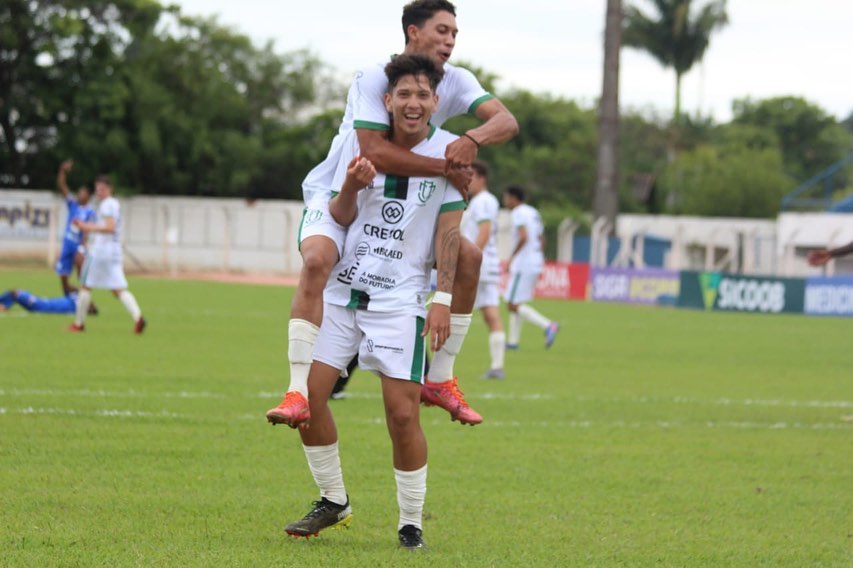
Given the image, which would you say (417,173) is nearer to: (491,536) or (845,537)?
(491,536)

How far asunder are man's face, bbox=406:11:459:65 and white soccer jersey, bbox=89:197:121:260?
12912mm

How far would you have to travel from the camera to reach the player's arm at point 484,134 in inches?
236

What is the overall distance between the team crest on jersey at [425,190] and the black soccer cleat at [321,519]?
1510 mm

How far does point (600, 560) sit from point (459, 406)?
1.05m

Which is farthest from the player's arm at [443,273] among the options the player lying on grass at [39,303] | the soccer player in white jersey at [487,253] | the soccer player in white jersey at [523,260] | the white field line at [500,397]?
the player lying on grass at [39,303]

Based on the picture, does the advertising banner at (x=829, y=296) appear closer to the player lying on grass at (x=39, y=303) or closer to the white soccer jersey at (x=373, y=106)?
the player lying on grass at (x=39, y=303)

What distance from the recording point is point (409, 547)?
6.03 metres

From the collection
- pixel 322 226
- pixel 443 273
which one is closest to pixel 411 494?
pixel 443 273

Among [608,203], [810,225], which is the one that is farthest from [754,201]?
[608,203]

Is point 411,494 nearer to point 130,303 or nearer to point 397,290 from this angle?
point 397,290

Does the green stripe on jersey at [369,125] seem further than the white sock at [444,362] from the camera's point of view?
No

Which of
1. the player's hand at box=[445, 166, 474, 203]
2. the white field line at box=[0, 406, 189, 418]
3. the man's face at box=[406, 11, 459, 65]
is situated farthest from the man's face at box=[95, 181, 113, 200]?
the player's hand at box=[445, 166, 474, 203]

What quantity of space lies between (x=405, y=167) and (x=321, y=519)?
1699 millimetres

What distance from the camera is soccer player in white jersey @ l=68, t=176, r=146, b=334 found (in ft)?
60.5
